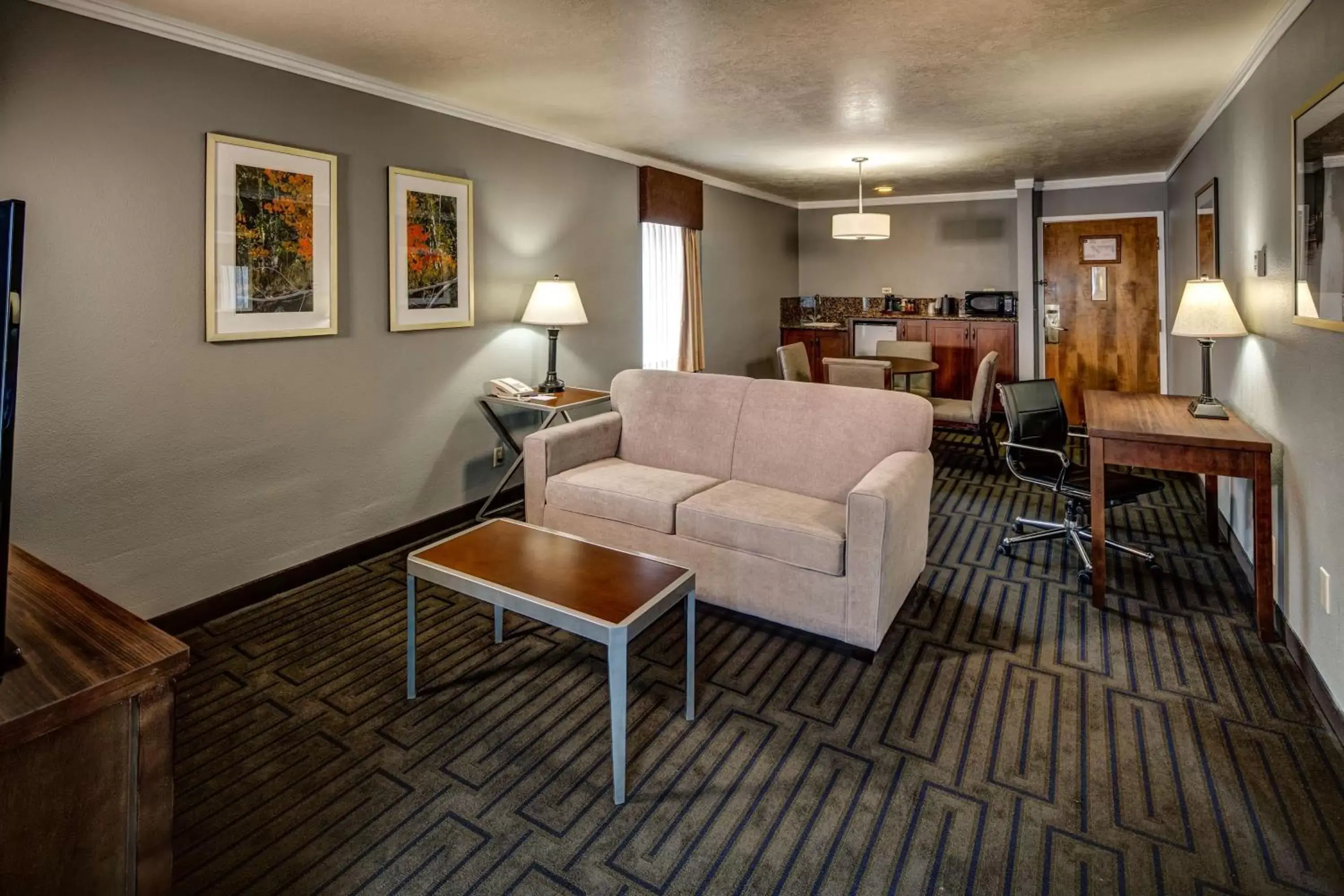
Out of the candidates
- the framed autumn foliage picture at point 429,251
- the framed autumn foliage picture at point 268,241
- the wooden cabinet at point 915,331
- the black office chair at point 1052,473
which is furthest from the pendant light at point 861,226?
the framed autumn foliage picture at point 268,241

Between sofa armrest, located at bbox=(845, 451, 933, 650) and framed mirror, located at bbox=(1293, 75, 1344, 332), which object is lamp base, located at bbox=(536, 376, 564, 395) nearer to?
sofa armrest, located at bbox=(845, 451, 933, 650)

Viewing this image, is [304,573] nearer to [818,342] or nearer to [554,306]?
[554,306]

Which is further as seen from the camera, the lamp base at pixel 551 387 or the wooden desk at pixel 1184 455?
the lamp base at pixel 551 387

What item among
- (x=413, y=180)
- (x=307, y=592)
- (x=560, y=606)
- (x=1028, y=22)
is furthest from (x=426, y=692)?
(x=1028, y=22)

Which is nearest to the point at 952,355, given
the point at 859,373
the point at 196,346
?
the point at 859,373

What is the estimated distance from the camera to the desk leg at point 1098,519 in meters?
3.01

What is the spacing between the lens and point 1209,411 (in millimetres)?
3207

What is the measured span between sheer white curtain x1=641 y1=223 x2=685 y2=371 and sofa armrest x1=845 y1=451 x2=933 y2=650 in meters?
3.21

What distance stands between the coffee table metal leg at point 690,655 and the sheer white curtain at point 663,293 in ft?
11.8

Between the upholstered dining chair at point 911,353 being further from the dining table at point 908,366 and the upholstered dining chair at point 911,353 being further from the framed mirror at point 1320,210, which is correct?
the framed mirror at point 1320,210

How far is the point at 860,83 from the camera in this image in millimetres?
3520

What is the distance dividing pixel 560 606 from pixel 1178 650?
7.57 feet

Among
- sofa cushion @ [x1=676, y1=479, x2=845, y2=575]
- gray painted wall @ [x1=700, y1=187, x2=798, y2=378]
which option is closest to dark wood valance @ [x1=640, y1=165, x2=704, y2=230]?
gray painted wall @ [x1=700, y1=187, x2=798, y2=378]

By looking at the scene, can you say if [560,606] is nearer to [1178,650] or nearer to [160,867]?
[160,867]
